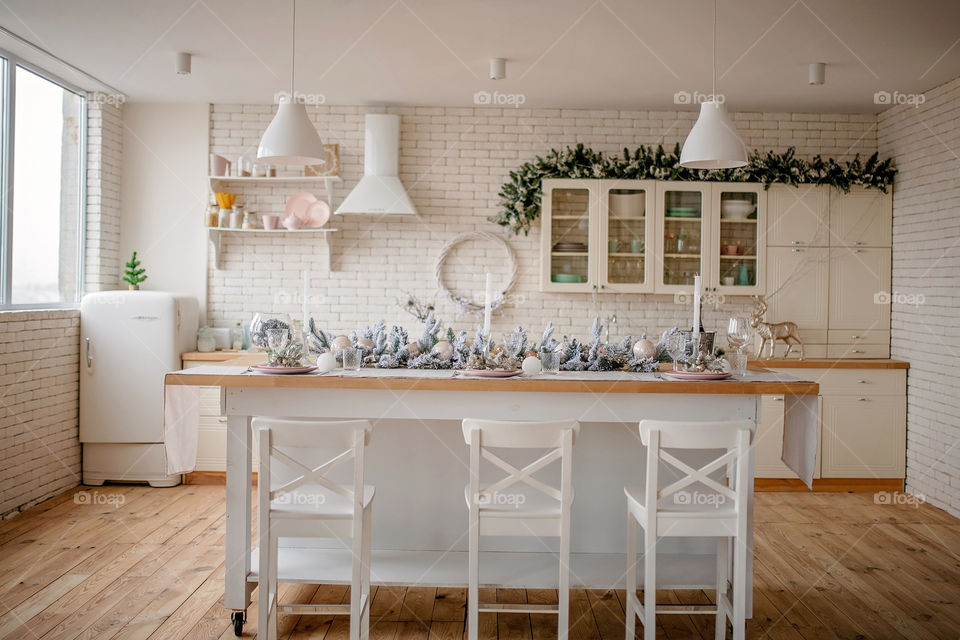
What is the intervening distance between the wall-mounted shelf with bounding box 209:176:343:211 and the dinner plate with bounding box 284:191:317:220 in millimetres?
117

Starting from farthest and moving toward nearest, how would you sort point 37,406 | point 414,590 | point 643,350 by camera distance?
point 37,406, point 414,590, point 643,350

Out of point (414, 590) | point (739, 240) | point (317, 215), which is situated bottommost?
point (414, 590)

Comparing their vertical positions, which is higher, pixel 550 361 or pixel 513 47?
pixel 513 47

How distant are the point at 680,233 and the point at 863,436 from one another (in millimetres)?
2013

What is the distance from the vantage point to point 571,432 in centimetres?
256

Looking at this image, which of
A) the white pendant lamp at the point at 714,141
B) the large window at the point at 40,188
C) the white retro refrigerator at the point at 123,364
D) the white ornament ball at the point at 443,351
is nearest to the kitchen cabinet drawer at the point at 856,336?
the white pendant lamp at the point at 714,141

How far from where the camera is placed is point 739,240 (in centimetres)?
552

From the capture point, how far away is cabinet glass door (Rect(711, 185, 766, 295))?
5.49 m

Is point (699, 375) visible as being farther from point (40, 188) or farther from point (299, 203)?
point (40, 188)

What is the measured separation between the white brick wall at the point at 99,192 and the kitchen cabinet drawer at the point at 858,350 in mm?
5654

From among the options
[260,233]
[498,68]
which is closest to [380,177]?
[260,233]

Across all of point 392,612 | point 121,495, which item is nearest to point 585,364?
point 392,612

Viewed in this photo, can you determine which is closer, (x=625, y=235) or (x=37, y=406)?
(x=37, y=406)

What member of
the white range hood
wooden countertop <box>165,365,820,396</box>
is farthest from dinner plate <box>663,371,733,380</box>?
the white range hood
